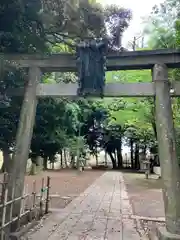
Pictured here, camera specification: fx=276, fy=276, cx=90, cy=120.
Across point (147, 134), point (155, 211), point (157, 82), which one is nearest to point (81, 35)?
point (157, 82)

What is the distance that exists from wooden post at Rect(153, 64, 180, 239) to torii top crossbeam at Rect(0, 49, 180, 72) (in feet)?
0.67

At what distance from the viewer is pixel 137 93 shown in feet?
19.3

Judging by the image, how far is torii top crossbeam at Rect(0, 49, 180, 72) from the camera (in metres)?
5.84

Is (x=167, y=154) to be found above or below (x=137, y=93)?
below

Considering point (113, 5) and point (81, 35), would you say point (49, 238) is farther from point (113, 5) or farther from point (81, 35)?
point (113, 5)

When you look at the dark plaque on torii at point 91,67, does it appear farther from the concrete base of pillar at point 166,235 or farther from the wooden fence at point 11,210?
the concrete base of pillar at point 166,235

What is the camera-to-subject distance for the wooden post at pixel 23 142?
562cm

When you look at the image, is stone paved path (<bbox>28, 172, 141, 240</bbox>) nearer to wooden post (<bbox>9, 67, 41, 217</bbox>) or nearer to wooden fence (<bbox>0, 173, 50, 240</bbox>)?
wooden fence (<bbox>0, 173, 50, 240</bbox>)

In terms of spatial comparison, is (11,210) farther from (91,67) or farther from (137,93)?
(137,93)

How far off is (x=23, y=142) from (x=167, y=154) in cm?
294

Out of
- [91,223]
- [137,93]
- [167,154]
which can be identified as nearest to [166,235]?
[167,154]

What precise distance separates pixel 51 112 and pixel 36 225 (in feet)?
8.90

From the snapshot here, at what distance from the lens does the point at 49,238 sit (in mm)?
5402

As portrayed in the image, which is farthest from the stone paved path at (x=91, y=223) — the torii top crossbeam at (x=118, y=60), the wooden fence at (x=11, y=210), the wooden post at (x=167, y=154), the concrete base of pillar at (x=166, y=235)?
the torii top crossbeam at (x=118, y=60)
